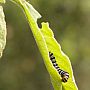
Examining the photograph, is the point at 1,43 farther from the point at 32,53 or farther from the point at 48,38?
the point at 32,53

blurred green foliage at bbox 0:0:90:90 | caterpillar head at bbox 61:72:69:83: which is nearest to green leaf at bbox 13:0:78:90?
caterpillar head at bbox 61:72:69:83

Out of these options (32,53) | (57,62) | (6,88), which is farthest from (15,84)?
(57,62)

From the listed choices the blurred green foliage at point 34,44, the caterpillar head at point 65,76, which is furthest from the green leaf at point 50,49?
the blurred green foliage at point 34,44

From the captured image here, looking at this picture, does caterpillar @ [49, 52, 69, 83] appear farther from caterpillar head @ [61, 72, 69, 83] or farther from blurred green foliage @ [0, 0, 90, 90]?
blurred green foliage @ [0, 0, 90, 90]

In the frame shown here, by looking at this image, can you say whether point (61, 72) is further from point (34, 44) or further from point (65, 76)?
point (34, 44)

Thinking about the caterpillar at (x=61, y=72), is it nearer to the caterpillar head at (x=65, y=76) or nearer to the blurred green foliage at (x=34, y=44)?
the caterpillar head at (x=65, y=76)
